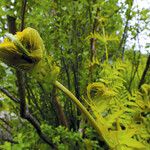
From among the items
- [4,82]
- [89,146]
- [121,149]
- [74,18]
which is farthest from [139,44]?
[121,149]

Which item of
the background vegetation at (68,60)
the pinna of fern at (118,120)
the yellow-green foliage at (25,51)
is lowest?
the pinna of fern at (118,120)

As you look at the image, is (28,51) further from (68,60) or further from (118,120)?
(68,60)

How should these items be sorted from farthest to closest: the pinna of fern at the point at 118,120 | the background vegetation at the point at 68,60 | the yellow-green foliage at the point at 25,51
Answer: the background vegetation at the point at 68,60 < the pinna of fern at the point at 118,120 < the yellow-green foliage at the point at 25,51

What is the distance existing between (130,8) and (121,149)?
6.45ft

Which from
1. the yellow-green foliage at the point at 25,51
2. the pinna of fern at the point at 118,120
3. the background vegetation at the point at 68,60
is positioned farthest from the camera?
the background vegetation at the point at 68,60

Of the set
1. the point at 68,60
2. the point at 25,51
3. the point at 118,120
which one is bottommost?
the point at 118,120

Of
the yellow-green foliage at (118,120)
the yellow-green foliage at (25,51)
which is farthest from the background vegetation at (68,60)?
the yellow-green foliage at (25,51)

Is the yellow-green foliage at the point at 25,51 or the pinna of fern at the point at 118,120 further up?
the yellow-green foliage at the point at 25,51

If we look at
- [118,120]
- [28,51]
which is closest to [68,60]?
[118,120]

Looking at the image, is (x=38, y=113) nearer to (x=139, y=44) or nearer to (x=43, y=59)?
(x=139, y=44)

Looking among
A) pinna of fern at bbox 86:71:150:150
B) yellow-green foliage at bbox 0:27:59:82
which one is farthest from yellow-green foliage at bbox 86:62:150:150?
yellow-green foliage at bbox 0:27:59:82

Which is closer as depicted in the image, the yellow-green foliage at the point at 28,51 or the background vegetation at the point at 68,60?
the yellow-green foliage at the point at 28,51

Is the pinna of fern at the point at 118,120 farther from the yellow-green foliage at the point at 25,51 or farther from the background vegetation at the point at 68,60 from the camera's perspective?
the background vegetation at the point at 68,60

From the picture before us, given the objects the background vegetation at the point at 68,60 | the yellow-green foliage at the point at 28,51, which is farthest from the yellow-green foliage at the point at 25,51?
the background vegetation at the point at 68,60
